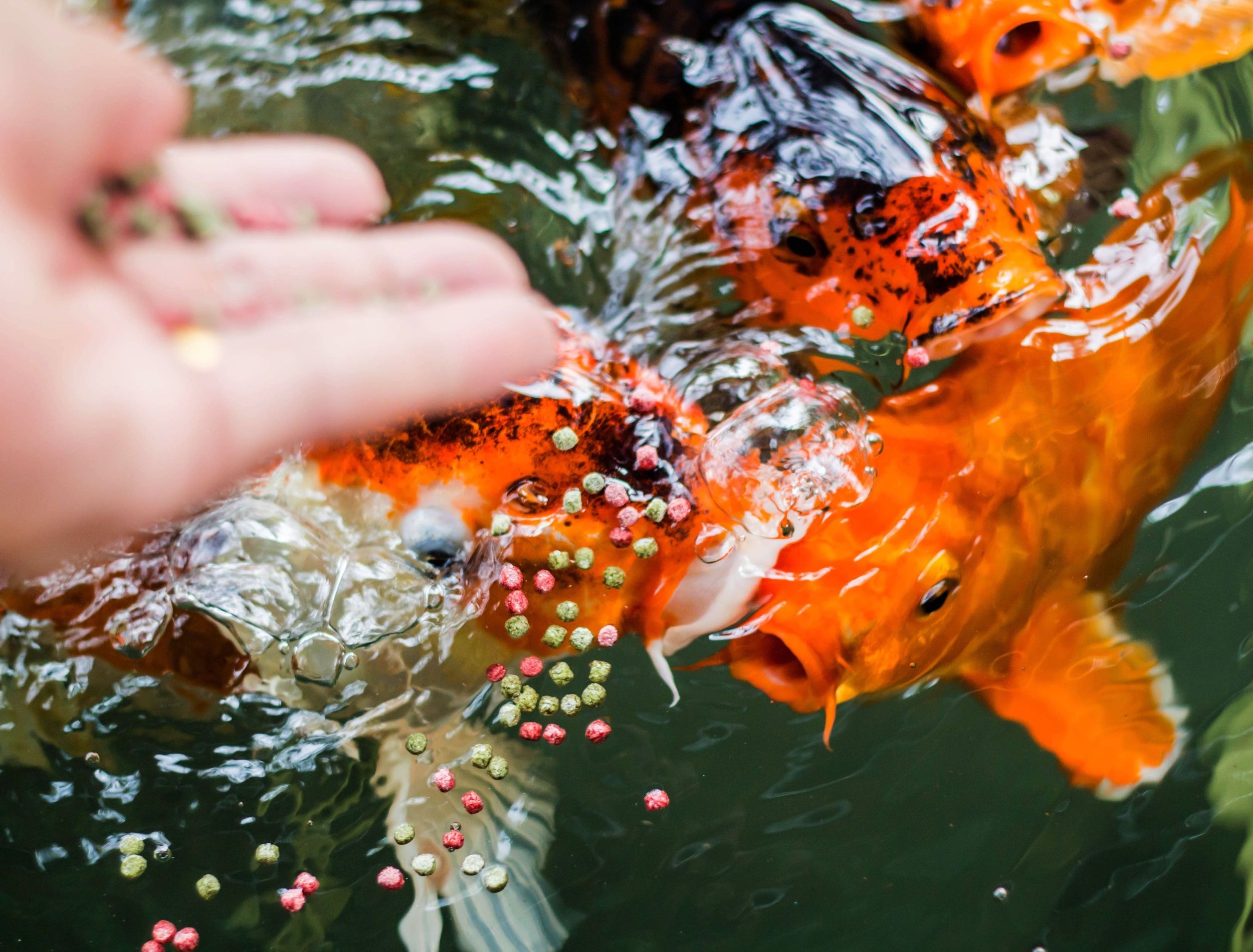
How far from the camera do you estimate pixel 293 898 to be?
0.87 meters

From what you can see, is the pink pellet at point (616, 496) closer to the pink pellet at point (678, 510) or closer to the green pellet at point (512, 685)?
the pink pellet at point (678, 510)

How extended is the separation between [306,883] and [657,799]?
1.10ft

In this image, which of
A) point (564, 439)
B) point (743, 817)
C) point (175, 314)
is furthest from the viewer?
point (743, 817)

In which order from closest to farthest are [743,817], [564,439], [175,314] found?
[175,314] < [564,439] < [743,817]

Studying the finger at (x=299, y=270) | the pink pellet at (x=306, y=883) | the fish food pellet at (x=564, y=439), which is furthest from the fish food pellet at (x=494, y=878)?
the finger at (x=299, y=270)

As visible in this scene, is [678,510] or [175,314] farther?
[678,510]

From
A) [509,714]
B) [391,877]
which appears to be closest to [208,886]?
[391,877]

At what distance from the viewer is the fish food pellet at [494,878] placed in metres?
0.87

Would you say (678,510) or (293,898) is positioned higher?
(678,510)

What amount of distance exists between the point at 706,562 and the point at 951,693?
284mm

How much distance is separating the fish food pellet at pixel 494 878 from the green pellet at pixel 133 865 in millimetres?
319

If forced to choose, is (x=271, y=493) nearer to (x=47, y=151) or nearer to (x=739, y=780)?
(x=47, y=151)

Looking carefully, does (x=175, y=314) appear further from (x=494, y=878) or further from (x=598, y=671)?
(x=494, y=878)

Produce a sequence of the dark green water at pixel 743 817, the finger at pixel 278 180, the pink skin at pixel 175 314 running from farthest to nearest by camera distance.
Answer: the dark green water at pixel 743 817, the finger at pixel 278 180, the pink skin at pixel 175 314
